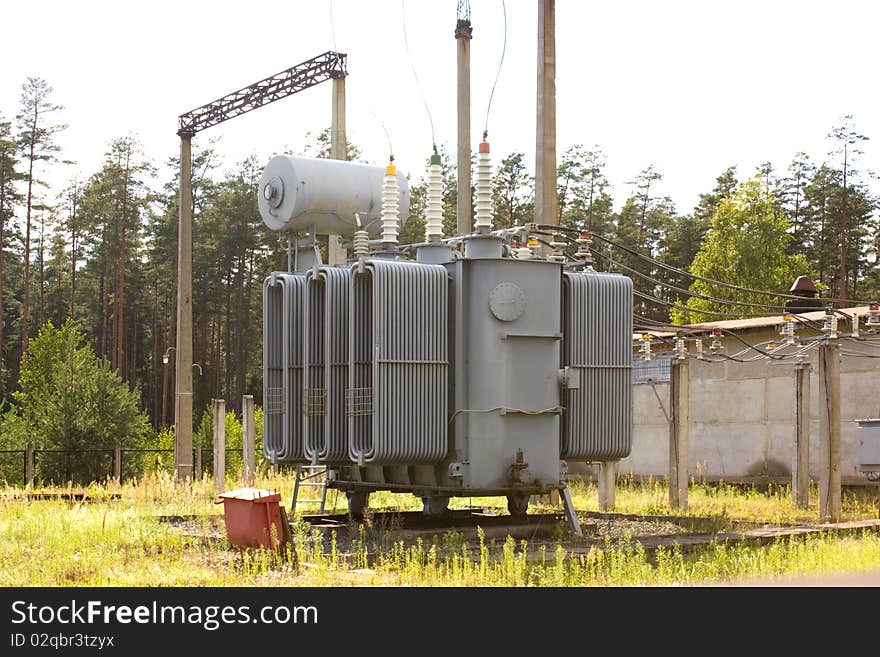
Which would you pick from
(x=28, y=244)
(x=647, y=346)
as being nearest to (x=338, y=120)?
(x=647, y=346)

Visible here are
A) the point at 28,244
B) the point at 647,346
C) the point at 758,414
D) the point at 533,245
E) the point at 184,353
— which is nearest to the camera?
the point at 533,245

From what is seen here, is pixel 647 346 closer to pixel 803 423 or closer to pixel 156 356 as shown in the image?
pixel 803 423

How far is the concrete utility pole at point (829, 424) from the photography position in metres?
19.2

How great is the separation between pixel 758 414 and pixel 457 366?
43.2 ft

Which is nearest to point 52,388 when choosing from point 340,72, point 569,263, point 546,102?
point 340,72

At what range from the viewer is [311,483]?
21594mm

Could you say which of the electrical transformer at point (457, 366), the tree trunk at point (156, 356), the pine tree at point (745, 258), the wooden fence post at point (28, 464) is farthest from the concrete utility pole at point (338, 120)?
the tree trunk at point (156, 356)

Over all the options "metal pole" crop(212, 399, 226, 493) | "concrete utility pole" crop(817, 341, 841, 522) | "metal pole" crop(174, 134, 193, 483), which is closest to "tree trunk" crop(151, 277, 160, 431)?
"metal pole" crop(174, 134, 193, 483)

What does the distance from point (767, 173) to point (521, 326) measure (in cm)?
6625

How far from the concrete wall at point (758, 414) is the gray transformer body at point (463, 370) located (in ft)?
31.6

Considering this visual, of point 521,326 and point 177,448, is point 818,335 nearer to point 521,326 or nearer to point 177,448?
point 521,326

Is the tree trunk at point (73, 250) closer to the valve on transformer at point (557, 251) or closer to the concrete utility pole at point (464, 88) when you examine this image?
the concrete utility pole at point (464, 88)

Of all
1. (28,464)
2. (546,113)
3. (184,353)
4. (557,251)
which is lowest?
(28,464)

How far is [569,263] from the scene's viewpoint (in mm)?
17016
